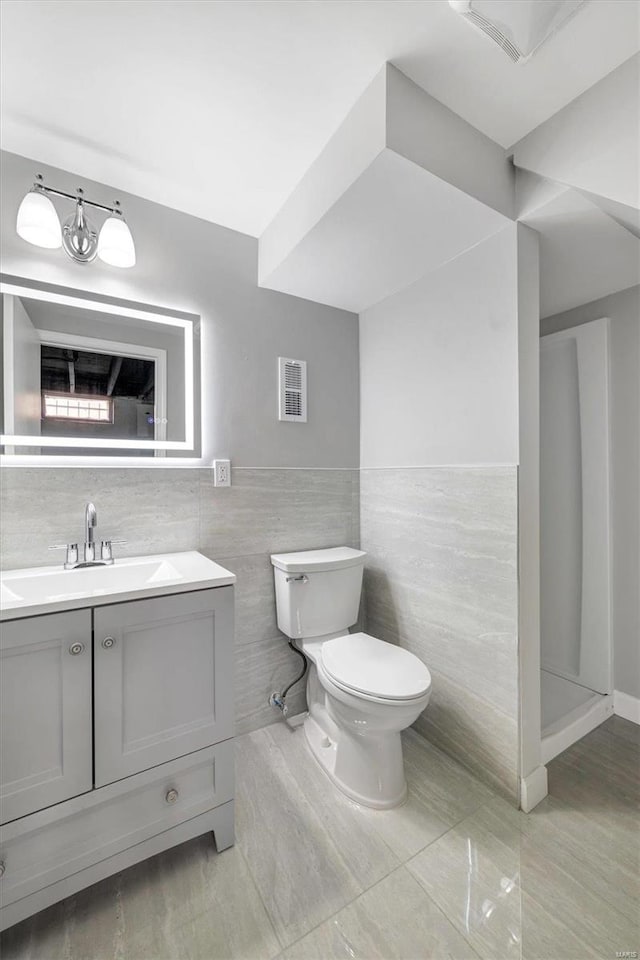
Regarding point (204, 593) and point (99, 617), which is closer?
point (99, 617)

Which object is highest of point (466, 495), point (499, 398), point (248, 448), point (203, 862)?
point (499, 398)

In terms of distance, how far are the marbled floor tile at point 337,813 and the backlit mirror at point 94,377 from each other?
4.38 feet

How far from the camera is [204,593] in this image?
1173mm

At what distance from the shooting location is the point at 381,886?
1.12 meters

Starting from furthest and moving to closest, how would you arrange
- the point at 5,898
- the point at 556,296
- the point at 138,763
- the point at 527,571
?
the point at 556,296
the point at 527,571
the point at 138,763
the point at 5,898

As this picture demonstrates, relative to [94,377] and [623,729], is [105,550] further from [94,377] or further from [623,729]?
[623,729]

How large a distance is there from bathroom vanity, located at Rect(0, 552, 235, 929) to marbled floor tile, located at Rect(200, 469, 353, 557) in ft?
1.48

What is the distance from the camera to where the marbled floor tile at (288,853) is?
1.06 meters

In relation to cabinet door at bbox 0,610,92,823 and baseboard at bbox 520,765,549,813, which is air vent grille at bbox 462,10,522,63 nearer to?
cabinet door at bbox 0,610,92,823

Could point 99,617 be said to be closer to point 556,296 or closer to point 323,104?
point 323,104

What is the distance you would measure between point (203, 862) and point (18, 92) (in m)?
2.38

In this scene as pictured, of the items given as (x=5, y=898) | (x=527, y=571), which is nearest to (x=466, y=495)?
(x=527, y=571)

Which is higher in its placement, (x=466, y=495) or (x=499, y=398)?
(x=499, y=398)

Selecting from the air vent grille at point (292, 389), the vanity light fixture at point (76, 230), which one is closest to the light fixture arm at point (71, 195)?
the vanity light fixture at point (76, 230)
